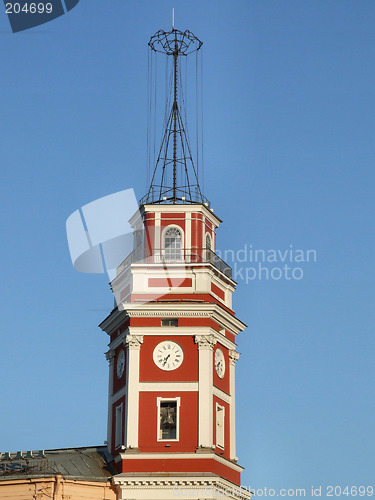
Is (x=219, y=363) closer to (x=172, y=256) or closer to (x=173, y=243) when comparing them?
(x=172, y=256)

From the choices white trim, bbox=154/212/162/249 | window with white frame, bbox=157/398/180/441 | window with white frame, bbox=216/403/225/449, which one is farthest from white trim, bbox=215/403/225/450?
white trim, bbox=154/212/162/249

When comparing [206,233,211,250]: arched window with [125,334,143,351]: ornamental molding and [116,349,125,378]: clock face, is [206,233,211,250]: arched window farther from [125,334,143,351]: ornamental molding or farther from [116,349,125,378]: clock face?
[116,349,125,378]: clock face

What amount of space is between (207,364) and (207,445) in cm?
376


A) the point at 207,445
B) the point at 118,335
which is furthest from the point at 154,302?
the point at 207,445

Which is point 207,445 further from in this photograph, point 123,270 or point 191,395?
point 123,270

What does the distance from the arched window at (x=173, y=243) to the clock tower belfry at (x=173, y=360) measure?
0.05 meters

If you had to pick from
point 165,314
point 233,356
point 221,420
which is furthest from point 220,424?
point 165,314

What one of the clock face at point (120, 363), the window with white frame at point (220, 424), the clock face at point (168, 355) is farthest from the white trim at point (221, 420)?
the clock face at point (120, 363)

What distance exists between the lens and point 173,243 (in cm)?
5566

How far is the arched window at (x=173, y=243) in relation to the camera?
55375 mm

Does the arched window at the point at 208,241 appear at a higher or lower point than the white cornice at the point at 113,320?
higher

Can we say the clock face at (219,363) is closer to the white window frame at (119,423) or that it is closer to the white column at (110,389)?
the white window frame at (119,423)

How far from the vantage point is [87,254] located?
183ft

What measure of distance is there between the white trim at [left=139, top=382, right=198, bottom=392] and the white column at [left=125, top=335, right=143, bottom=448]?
368 millimetres
